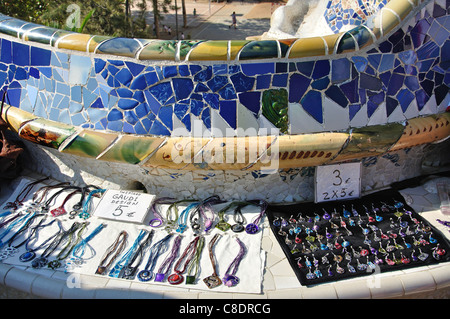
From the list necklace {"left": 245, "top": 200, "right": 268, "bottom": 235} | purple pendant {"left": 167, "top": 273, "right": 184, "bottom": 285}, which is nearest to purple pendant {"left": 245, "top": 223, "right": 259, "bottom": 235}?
necklace {"left": 245, "top": 200, "right": 268, "bottom": 235}

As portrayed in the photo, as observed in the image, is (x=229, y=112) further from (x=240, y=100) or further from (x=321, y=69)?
(x=321, y=69)

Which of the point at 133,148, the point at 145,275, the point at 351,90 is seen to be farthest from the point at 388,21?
the point at 145,275

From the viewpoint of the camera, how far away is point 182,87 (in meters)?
4.76

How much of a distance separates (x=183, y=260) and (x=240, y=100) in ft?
5.82

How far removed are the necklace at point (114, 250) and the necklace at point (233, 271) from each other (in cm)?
116

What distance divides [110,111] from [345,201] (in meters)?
2.92

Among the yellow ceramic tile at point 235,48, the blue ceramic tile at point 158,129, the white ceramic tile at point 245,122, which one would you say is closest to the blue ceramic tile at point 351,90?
the white ceramic tile at point 245,122

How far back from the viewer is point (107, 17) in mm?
12914

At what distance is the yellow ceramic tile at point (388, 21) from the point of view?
4805mm

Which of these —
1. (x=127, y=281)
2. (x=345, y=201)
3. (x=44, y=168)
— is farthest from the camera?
(x=44, y=168)

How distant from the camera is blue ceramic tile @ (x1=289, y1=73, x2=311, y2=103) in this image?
4754 millimetres

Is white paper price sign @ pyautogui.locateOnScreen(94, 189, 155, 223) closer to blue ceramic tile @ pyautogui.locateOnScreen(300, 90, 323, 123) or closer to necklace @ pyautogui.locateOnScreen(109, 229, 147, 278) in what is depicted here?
necklace @ pyautogui.locateOnScreen(109, 229, 147, 278)

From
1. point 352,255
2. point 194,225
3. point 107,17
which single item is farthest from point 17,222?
point 107,17

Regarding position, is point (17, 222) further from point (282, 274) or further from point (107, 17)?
point (107, 17)
